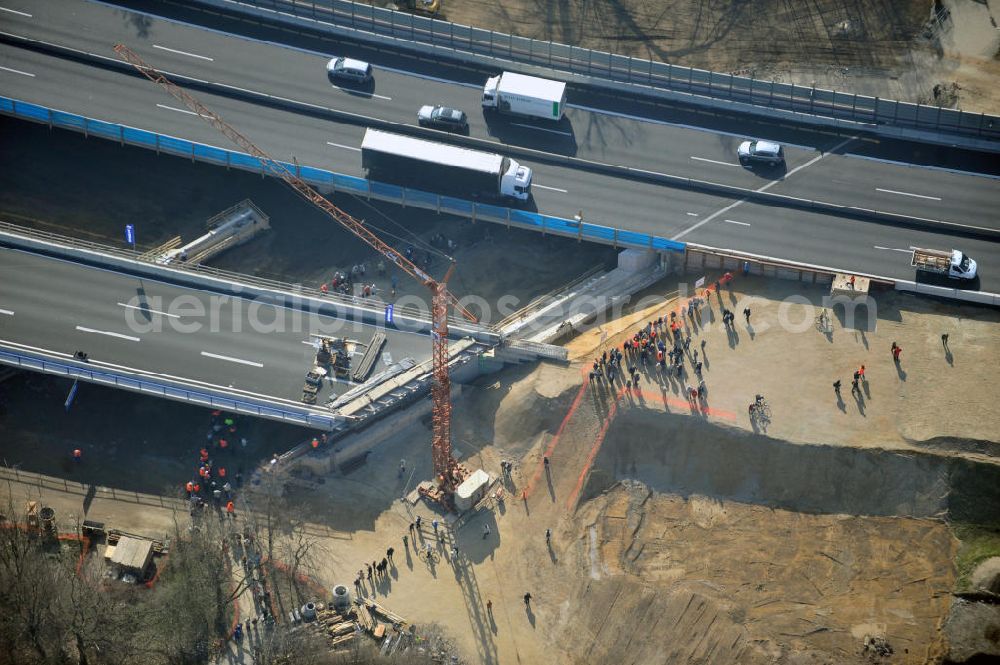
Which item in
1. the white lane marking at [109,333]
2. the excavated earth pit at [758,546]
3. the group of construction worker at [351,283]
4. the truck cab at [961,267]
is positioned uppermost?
the truck cab at [961,267]

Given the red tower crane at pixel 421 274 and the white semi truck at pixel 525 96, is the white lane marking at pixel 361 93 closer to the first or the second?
the white semi truck at pixel 525 96

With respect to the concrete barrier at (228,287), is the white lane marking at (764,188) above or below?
above

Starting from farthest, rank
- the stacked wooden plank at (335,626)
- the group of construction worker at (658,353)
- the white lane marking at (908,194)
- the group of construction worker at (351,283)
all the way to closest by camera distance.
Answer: the group of construction worker at (351,283)
the white lane marking at (908,194)
the group of construction worker at (658,353)
the stacked wooden plank at (335,626)

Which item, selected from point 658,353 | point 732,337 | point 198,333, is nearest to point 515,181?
point 658,353

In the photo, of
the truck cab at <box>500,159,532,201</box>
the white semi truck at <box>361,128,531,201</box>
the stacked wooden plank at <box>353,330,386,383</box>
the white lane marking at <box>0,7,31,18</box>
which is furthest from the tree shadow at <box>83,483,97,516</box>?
the white lane marking at <box>0,7,31,18</box>

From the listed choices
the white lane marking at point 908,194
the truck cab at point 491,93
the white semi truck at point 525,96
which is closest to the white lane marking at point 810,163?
the white lane marking at point 908,194
